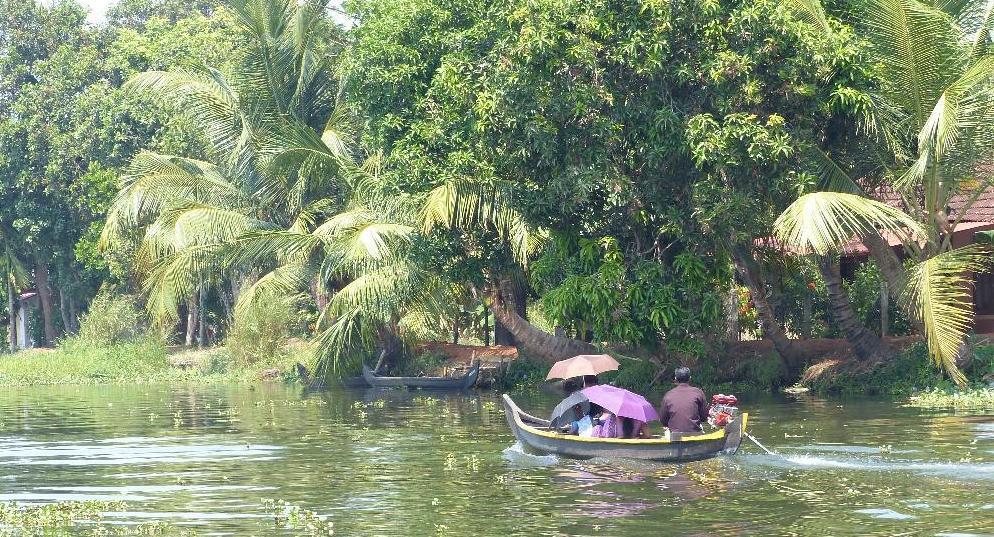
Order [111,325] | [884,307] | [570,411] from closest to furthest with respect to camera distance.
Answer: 1. [570,411]
2. [884,307]
3. [111,325]

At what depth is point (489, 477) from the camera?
50.0 feet

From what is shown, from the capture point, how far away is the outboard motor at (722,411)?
52.6 feet

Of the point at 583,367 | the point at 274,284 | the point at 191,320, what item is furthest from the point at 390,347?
the point at 191,320

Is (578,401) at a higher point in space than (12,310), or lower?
lower

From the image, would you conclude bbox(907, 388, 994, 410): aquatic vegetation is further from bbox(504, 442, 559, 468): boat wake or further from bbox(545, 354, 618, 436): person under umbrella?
bbox(504, 442, 559, 468): boat wake

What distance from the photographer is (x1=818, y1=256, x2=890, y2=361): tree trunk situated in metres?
25.9

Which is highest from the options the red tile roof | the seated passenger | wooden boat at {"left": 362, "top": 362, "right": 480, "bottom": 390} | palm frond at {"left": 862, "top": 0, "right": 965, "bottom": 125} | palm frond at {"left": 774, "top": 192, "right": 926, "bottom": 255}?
palm frond at {"left": 862, "top": 0, "right": 965, "bottom": 125}

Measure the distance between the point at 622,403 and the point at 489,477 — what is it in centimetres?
209

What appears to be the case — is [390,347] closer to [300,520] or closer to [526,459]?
[526,459]

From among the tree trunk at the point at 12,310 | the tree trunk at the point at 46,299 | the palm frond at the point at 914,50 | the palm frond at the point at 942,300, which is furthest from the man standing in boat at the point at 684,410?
the tree trunk at the point at 46,299

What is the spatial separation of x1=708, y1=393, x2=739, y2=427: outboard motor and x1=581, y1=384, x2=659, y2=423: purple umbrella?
0.76 metres

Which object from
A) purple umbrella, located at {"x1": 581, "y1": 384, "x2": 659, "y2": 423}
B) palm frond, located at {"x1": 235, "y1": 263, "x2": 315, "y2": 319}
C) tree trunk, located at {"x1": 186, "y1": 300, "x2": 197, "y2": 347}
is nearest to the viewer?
purple umbrella, located at {"x1": 581, "y1": 384, "x2": 659, "y2": 423}

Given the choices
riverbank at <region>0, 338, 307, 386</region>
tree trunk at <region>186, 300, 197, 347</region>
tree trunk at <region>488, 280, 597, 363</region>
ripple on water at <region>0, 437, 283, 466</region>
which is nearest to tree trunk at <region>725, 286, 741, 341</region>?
tree trunk at <region>488, 280, 597, 363</region>

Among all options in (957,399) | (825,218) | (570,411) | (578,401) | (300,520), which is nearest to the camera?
(300,520)
